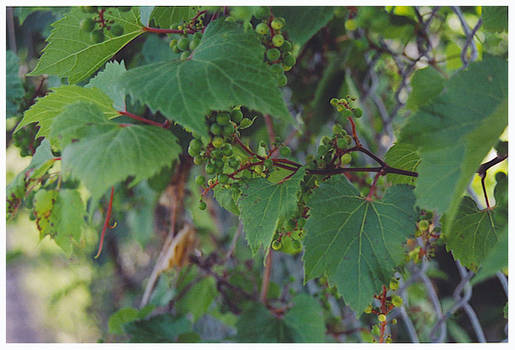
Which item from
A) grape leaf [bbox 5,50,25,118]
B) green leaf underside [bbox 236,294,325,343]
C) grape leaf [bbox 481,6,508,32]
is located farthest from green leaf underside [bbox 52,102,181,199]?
green leaf underside [bbox 236,294,325,343]

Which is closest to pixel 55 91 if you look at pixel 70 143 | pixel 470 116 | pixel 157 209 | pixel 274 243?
pixel 70 143

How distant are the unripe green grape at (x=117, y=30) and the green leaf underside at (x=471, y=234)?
517 mm

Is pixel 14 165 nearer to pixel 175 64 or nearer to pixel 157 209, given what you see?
pixel 157 209

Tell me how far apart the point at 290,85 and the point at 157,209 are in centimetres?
68

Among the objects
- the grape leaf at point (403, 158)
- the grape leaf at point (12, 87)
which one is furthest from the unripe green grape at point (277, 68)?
the grape leaf at point (12, 87)

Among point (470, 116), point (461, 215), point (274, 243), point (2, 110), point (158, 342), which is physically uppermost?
point (470, 116)

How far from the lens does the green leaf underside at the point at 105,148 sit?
47 centimetres

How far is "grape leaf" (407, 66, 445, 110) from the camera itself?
0.58 metres

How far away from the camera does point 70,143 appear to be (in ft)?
1.66

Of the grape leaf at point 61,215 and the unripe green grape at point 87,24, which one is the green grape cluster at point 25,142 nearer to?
the grape leaf at point 61,215

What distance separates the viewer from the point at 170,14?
2.15ft

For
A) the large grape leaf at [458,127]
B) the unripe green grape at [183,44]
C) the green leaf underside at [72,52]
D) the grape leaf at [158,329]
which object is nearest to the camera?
the large grape leaf at [458,127]

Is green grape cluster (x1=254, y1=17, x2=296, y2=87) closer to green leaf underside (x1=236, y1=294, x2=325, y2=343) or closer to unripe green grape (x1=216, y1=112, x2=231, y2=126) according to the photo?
unripe green grape (x1=216, y1=112, x2=231, y2=126)

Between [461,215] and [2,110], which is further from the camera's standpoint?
[2,110]
